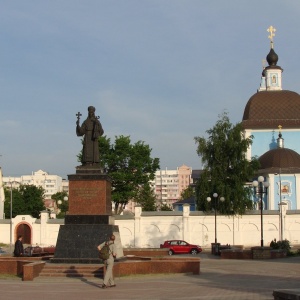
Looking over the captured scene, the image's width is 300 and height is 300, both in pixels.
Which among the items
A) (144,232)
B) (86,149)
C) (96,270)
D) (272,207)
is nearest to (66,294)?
(96,270)

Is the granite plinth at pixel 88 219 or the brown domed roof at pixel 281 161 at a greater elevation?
the brown domed roof at pixel 281 161

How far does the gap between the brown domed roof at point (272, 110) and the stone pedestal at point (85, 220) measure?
148 feet

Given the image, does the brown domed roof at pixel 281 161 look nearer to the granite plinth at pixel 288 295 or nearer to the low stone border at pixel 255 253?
the low stone border at pixel 255 253

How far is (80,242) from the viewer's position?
792 inches

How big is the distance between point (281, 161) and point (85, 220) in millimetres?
41482

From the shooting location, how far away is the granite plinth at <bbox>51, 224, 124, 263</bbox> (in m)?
19.9

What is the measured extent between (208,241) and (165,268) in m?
26.9

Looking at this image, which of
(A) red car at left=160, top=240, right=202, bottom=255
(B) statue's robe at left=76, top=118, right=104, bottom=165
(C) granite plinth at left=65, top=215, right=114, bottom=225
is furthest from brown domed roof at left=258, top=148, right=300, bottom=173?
(C) granite plinth at left=65, top=215, right=114, bottom=225

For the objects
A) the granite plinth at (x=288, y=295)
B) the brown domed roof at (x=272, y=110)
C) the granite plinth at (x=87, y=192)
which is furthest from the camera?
the brown domed roof at (x=272, y=110)

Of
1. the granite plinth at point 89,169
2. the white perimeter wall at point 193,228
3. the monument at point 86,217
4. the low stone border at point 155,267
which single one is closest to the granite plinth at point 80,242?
the monument at point 86,217

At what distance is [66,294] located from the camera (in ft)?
48.5

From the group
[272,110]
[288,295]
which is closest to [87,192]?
[288,295]

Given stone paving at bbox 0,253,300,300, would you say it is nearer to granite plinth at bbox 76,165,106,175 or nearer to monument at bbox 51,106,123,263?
monument at bbox 51,106,123,263

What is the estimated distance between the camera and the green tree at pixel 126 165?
59781mm
